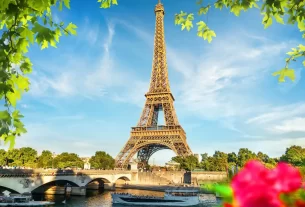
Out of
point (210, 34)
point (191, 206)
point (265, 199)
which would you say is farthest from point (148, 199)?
point (265, 199)

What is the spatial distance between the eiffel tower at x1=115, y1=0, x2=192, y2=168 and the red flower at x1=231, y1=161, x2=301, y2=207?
200ft

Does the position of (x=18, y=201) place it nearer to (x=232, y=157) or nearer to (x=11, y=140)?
(x=11, y=140)

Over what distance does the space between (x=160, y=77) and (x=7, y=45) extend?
227 feet

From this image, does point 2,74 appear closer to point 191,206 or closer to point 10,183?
point 10,183

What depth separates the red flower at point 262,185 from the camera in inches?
39.4

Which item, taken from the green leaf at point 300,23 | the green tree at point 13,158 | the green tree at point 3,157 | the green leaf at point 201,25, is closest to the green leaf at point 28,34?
the green leaf at point 201,25

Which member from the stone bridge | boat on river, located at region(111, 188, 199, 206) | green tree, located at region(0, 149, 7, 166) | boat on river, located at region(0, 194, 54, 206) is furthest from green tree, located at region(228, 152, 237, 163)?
green tree, located at region(0, 149, 7, 166)

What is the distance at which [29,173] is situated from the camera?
1443 inches

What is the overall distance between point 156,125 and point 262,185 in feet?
219

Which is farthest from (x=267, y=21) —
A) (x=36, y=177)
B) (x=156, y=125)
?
(x=156, y=125)

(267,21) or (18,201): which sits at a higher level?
(267,21)

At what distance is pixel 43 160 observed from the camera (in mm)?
73750

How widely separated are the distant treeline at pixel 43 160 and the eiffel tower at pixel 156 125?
14.9 m

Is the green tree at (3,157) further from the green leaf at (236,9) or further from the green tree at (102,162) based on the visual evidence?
the green leaf at (236,9)
